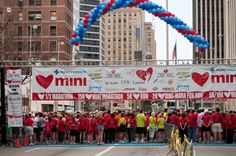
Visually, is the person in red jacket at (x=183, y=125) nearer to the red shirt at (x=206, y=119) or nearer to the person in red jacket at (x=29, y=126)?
the red shirt at (x=206, y=119)

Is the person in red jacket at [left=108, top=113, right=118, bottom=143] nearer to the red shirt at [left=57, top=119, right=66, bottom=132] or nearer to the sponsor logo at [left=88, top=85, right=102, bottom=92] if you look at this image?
the sponsor logo at [left=88, top=85, right=102, bottom=92]

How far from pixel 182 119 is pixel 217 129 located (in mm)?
2397

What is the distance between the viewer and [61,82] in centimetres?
3136

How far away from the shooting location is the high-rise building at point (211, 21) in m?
129

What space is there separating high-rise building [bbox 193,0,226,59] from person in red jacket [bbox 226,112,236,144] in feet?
321

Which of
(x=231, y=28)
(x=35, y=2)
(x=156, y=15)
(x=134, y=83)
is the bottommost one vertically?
(x=134, y=83)

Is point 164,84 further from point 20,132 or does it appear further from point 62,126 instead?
point 20,132

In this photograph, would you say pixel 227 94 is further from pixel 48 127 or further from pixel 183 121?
pixel 48 127

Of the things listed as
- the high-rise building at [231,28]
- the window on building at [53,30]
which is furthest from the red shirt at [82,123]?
the window on building at [53,30]

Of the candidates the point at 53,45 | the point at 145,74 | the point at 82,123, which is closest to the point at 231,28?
the point at 53,45

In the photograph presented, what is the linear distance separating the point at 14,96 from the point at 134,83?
677 cm

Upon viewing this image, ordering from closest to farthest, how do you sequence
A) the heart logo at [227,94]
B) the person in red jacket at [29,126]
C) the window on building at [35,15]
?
the heart logo at [227,94] < the person in red jacket at [29,126] < the window on building at [35,15]

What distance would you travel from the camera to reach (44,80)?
31359 millimetres

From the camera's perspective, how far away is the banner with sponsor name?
30.3 metres
